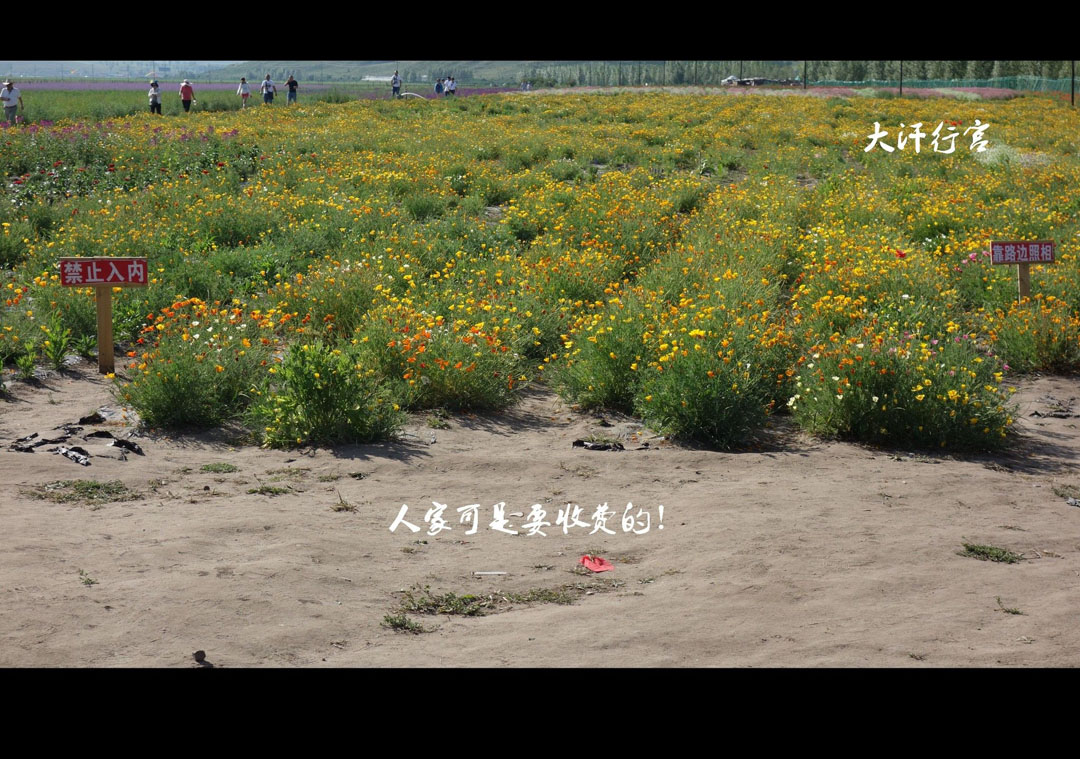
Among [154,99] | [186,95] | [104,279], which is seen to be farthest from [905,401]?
[186,95]

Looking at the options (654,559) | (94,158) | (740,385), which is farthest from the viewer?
(94,158)

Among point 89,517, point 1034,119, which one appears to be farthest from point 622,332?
point 1034,119

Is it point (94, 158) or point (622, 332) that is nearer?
point (622, 332)

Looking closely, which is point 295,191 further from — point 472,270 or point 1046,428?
point 1046,428

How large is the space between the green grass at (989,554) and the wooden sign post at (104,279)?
7.16 meters

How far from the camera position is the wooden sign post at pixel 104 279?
9.18 meters

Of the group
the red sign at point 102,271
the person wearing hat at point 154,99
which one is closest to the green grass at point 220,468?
the red sign at point 102,271

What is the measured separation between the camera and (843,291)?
10945mm

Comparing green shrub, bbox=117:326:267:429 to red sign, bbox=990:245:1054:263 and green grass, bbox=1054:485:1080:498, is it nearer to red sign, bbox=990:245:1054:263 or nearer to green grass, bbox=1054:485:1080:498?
green grass, bbox=1054:485:1080:498

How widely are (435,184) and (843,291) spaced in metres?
8.65

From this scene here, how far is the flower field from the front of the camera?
7.94m

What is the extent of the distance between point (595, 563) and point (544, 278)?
6154 mm

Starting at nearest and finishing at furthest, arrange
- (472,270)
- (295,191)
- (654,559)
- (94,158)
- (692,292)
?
1. (654,559)
2. (692,292)
3. (472,270)
4. (295,191)
5. (94,158)

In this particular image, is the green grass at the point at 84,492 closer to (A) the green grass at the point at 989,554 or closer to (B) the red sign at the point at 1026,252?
(A) the green grass at the point at 989,554
